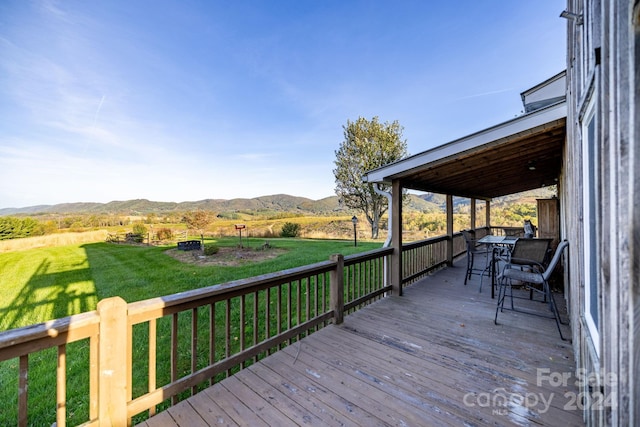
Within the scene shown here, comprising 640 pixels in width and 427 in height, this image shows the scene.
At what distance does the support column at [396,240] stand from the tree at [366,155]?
35.6 feet

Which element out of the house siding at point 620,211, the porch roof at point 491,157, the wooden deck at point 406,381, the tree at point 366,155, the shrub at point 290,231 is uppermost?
the tree at point 366,155

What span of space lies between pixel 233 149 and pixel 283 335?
699 inches

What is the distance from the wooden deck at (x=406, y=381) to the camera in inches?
71.0

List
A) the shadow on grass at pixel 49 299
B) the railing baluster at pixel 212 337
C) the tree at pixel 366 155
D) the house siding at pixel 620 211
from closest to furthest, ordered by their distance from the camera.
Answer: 1. the house siding at pixel 620 211
2. the railing baluster at pixel 212 337
3. the shadow on grass at pixel 49 299
4. the tree at pixel 366 155

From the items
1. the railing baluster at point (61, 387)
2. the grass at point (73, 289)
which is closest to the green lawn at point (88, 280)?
the grass at point (73, 289)

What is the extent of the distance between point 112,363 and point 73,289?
777 centimetres

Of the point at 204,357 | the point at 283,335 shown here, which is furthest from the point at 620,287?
the point at 204,357

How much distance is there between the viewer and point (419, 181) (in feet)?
16.4

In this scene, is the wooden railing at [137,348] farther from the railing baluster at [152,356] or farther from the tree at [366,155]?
the tree at [366,155]

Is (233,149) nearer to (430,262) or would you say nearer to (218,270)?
(218,270)

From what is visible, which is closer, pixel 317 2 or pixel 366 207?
pixel 317 2

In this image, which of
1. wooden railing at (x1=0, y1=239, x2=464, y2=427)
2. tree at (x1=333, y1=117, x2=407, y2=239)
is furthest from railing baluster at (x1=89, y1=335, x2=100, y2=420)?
tree at (x1=333, y1=117, x2=407, y2=239)

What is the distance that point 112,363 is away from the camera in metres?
1.56

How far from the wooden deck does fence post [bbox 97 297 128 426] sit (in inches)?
11.3
